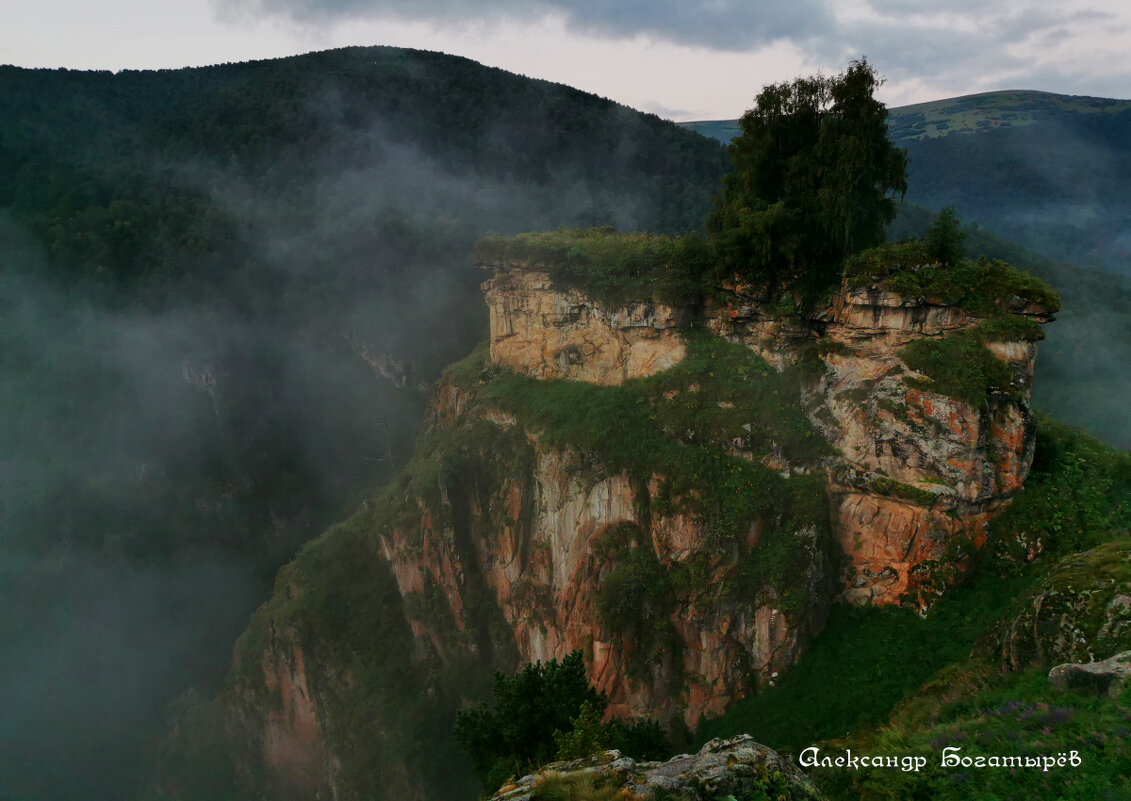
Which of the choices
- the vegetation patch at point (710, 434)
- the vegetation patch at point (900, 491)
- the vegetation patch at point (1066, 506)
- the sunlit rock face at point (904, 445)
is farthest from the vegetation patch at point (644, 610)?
the vegetation patch at point (1066, 506)

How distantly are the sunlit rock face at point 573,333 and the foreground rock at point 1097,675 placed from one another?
551 inches

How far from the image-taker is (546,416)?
22547 millimetres

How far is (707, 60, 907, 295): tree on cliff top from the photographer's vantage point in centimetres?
1781

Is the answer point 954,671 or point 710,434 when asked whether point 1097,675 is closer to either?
point 954,671

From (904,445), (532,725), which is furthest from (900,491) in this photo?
(532,725)

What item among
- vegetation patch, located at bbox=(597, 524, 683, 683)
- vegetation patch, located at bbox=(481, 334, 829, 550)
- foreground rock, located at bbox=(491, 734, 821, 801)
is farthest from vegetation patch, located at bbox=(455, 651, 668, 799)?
foreground rock, located at bbox=(491, 734, 821, 801)

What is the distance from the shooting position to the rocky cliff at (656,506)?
54.0ft

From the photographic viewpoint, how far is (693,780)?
6520mm

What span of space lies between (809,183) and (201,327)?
5257 cm

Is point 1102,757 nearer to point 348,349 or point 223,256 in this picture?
point 348,349

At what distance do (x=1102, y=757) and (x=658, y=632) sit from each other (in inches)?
468

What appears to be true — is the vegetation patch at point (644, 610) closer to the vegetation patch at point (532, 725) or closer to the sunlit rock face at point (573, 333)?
the vegetation patch at point (532, 725)

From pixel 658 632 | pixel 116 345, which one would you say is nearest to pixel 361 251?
pixel 116 345

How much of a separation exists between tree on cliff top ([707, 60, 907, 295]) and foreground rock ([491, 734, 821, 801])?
1526 centimetres
